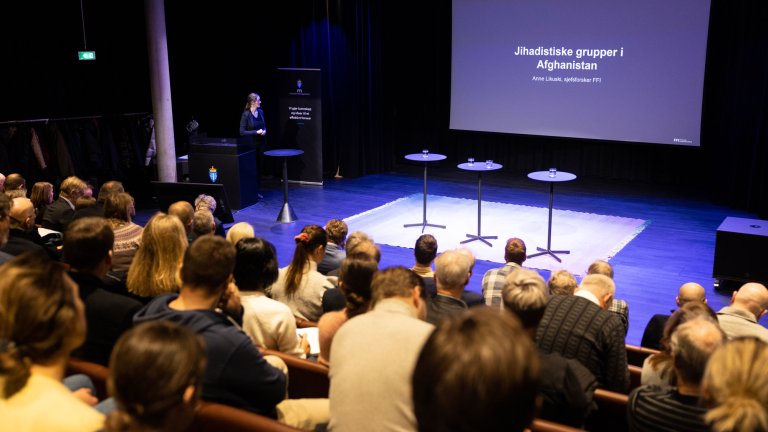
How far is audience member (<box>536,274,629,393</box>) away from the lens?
3.19 metres

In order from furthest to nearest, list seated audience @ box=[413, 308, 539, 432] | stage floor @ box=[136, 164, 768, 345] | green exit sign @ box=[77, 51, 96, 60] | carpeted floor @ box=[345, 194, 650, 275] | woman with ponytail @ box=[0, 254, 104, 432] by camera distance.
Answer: green exit sign @ box=[77, 51, 96, 60] < carpeted floor @ box=[345, 194, 650, 275] < stage floor @ box=[136, 164, 768, 345] < woman with ponytail @ box=[0, 254, 104, 432] < seated audience @ box=[413, 308, 539, 432]

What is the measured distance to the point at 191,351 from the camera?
67.4 inches

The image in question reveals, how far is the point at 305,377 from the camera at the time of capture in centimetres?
303

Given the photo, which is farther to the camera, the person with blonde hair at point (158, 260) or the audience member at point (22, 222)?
the audience member at point (22, 222)

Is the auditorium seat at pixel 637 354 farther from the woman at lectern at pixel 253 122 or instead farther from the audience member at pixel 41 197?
the woman at lectern at pixel 253 122

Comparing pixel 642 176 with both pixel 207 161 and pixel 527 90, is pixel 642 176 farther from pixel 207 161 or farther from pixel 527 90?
pixel 207 161

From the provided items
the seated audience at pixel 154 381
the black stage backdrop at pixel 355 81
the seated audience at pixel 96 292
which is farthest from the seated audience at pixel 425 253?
the black stage backdrop at pixel 355 81

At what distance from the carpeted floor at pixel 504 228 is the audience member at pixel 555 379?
14.0 feet

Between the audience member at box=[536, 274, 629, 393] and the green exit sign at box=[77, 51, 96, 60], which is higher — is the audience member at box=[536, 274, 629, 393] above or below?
below

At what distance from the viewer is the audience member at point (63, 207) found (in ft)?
19.1

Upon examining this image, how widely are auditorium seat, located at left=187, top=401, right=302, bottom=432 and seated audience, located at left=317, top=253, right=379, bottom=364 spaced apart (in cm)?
74

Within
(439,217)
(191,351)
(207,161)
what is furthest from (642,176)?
(191,351)

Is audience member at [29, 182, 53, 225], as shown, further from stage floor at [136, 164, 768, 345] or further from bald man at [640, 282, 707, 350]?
bald man at [640, 282, 707, 350]

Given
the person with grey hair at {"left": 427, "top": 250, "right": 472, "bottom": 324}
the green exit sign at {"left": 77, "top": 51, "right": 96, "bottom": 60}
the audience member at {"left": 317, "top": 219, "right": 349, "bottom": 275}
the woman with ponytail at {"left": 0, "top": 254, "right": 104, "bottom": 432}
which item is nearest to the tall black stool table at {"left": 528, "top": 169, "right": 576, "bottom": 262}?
the audience member at {"left": 317, "top": 219, "right": 349, "bottom": 275}
